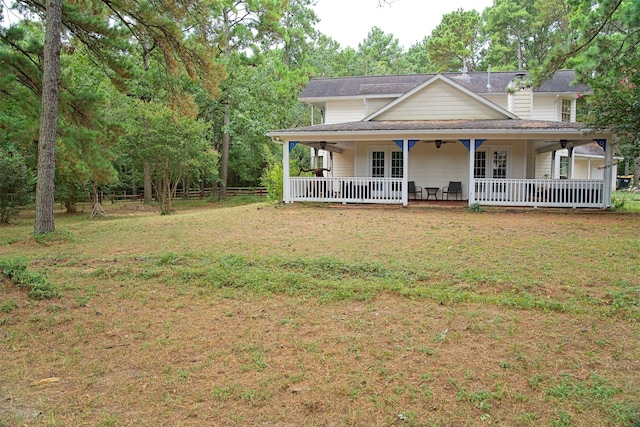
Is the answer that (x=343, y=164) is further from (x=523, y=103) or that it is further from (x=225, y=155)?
(x=225, y=155)

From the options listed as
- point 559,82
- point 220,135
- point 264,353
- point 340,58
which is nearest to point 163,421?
point 264,353

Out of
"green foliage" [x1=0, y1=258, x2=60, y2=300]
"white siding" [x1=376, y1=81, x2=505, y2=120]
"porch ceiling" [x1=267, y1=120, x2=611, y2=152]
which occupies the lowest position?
"green foliage" [x1=0, y1=258, x2=60, y2=300]

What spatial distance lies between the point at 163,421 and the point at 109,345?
172cm

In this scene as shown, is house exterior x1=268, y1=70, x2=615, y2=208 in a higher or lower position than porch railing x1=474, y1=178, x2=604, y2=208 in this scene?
higher

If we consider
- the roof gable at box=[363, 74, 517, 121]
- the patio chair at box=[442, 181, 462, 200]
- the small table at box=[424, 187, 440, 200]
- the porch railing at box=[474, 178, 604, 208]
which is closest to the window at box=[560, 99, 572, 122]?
the roof gable at box=[363, 74, 517, 121]

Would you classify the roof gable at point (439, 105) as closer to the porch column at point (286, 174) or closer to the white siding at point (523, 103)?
the white siding at point (523, 103)

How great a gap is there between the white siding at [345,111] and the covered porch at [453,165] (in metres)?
2.90

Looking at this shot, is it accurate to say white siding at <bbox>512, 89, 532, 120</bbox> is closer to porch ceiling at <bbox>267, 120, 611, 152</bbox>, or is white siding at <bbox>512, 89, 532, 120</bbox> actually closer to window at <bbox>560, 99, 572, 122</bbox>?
window at <bbox>560, 99, 572, 122</bbox>

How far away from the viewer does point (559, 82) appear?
2052 centimetres

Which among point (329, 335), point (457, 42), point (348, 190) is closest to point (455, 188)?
point (348, 190)

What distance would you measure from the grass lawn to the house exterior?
18.8ft

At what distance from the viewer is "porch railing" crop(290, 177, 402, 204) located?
51.3ft

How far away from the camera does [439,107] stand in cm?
1769

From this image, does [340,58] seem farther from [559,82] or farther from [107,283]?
[107,283]
